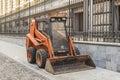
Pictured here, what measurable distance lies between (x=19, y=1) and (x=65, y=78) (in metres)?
24.9

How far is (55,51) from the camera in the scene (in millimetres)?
11430

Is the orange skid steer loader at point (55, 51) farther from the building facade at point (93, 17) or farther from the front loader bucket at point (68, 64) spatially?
the building facade at point (93, 17)

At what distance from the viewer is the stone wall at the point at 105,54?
1016 centimetres

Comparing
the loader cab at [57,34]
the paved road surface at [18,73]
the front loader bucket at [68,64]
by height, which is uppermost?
the loader cab at [57,34]

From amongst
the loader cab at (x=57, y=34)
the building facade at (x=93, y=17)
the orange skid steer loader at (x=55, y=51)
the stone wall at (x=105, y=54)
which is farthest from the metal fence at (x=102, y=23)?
the loader cab at (x=57, y=34)

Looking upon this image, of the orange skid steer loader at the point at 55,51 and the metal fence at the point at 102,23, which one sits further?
the metal fence at the point at 102,23

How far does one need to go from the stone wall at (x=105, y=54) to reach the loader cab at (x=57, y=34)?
1.05 metres

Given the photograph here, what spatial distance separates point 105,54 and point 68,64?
1.58 m

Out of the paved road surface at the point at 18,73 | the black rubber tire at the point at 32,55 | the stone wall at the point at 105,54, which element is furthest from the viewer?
the black rubber tire at the point at 32,55

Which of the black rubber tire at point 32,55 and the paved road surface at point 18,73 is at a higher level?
the black rubber tire at point 32,55

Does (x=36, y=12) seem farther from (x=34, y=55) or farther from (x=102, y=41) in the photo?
(x=102, y=41)

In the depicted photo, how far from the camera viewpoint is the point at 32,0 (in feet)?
84.9

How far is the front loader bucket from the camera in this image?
34.1 ft

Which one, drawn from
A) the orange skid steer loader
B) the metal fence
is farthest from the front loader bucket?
the metal fence
